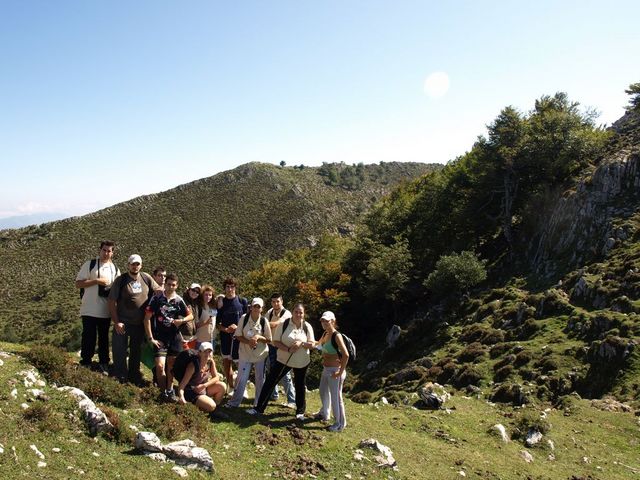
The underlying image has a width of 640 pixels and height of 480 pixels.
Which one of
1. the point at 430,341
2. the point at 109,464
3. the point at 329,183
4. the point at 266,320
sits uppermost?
the point at 329,183

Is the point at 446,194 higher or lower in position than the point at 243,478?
higher

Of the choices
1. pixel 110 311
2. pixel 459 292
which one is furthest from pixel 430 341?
pixel 110 311

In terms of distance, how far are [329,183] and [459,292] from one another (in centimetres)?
8509

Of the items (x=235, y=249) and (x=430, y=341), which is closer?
(x=430, y=341)

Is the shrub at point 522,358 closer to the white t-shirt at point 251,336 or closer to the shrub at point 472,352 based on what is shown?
the shrub at point 472,352

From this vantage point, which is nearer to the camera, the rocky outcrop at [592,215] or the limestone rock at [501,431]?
the limestone rock at [501,431]

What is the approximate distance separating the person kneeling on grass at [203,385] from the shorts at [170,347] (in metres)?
0.48

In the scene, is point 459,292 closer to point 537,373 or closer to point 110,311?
point 537,373

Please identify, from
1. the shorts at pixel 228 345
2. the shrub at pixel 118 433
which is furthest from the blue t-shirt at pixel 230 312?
the shrub at pixel 118 433

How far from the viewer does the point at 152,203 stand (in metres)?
95.5

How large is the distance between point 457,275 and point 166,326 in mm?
27012

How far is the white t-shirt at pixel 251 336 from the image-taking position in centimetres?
1050

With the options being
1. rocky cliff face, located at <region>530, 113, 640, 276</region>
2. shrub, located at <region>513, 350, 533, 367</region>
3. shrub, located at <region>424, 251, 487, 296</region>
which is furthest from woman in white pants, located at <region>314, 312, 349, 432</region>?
shrub, located at <region>424, 251, 487, 296</region>

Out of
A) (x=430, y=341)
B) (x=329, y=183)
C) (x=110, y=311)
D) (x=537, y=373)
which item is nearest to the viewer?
(x=110, y=311)
